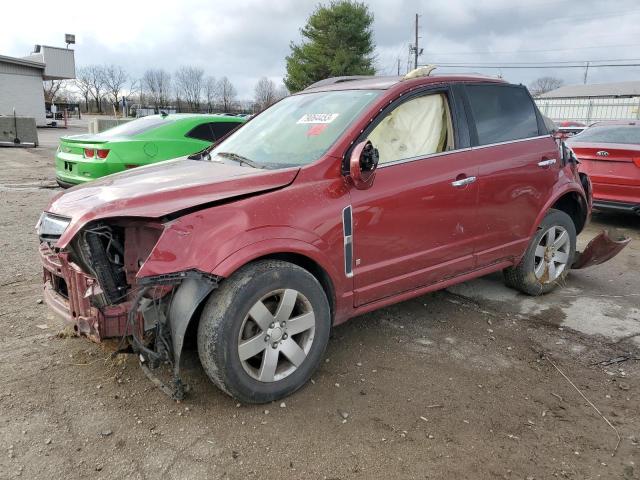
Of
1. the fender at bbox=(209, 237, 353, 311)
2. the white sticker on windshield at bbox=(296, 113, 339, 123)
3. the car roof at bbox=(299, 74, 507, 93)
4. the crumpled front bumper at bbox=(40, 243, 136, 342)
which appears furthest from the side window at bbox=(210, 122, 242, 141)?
the fender at bbox=(209, 237, 353, 311)

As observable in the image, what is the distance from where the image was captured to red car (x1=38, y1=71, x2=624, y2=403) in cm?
267

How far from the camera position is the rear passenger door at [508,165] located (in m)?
3.91

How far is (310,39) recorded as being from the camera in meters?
41.2

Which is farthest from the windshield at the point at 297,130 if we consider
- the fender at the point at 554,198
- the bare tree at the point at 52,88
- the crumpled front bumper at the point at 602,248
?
the bare tree at the point at 52,88

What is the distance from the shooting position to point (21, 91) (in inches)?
1436

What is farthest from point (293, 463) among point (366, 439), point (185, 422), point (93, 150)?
point (93, 150)

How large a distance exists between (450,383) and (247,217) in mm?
1635

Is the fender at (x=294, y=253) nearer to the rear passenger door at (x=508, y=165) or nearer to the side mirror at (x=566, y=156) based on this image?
the rear passenger door at (x=508, y=165)

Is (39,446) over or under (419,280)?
under

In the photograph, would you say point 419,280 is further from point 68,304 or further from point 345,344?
point 68,304

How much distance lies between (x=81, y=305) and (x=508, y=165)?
318 cm

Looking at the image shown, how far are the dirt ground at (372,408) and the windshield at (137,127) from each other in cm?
385

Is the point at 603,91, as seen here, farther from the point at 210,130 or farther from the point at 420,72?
the point at 420,72

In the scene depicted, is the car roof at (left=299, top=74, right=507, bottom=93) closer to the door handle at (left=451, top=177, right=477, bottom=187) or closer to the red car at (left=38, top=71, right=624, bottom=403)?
the red car at (left=38, top=71, right=624, bottom=403)
